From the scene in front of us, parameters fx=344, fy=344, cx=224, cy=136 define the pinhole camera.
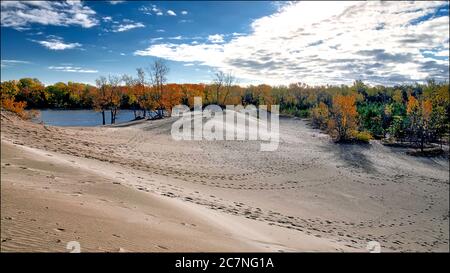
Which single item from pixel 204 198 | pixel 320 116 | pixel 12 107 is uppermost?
pixel 12 107

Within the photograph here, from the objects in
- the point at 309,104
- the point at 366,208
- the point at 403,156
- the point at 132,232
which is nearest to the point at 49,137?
the point at 132,232

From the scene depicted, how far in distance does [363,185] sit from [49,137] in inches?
853

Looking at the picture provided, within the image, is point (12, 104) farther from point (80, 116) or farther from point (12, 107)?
point (80, 116)

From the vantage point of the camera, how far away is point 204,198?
50.3 feet

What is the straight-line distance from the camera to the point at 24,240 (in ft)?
21.7

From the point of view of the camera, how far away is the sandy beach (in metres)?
7.97

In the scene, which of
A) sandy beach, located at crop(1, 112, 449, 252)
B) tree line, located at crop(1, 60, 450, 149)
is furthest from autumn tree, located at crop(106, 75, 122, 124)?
sandy beach, located at crop(1, 112, 449, 252)

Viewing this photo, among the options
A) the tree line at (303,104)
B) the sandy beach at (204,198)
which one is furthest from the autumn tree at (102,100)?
the sandy beach at (204,198)

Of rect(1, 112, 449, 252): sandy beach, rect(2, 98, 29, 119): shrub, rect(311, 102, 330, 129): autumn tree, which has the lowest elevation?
rect(1, 112, 449, 252): sandy beach

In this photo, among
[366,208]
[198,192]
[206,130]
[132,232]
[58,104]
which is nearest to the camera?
[132,232]

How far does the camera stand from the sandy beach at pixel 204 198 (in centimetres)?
797

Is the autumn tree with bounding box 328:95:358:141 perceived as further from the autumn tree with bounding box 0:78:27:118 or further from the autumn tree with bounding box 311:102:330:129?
the autumn tree with bounding box 0:78:27:118

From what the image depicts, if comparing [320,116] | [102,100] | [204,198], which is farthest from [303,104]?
[204,198]
